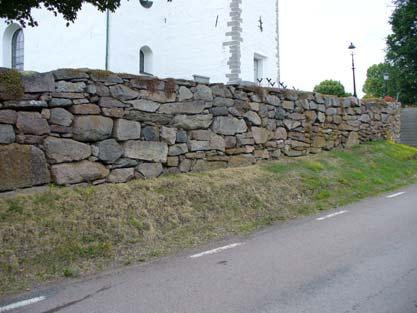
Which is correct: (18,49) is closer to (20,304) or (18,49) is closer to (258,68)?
(258,68)

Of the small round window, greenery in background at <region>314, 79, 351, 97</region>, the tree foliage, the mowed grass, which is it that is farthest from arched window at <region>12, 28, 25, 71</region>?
greenery in background at <region>314, 79, 351, 97</region>

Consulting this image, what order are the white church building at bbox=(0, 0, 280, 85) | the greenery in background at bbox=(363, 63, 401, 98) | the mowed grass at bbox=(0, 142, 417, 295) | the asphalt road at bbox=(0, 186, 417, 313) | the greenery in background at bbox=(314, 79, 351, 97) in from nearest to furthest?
the asphalt road at bbox=(0, 186, 417, 313) → the mowed grass at bbox=(0, 142, 417, 295) → the white church building at bbox=(0, 0, 280, 85) → the greenery in background at bbox=(314, 79, 351, 97) → the greenery in background at bbox=(363, 63, 401, 98)

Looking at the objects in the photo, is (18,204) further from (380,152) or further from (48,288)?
(380,152)

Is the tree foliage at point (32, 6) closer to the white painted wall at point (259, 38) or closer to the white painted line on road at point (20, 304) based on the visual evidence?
the white painted line on road at point (20, 304)

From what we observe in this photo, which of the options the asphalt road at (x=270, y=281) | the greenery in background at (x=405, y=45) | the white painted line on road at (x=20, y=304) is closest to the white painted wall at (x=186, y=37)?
the asphalt road at (x=270, y=281)

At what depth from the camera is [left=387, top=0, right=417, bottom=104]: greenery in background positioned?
3512cm

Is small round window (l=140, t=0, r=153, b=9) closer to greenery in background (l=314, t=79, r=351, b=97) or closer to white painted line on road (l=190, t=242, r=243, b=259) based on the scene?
white painted line on road (l=190, t=242, r=243, b=259)

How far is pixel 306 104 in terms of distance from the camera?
14.5m

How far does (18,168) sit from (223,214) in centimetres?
371

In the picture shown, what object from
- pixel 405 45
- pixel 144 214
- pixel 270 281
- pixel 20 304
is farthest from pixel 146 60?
pixel 405 45

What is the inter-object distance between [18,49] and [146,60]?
5834 millimetres

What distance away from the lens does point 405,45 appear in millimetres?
35719

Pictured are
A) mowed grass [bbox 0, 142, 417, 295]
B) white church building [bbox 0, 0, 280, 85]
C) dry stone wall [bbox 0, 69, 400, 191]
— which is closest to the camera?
mowed grass [bbox 0, 142, 417, 295]

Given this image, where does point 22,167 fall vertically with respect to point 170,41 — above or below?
below
